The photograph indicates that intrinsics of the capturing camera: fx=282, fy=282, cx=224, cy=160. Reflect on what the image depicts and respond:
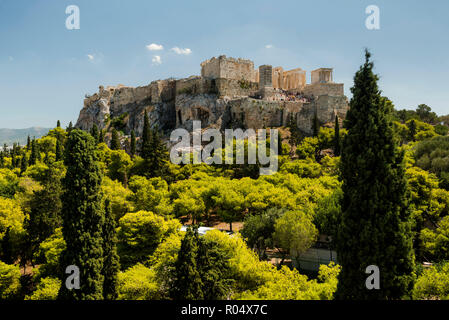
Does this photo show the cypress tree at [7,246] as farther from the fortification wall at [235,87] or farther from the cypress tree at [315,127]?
the cypress tree at [315,127]

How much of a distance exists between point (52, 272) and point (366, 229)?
2055 centimetres

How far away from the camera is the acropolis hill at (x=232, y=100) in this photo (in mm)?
57531

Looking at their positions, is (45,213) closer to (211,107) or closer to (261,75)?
(211,107)

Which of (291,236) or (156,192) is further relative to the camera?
(156,192)

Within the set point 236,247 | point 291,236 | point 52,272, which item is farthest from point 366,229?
point 52,272

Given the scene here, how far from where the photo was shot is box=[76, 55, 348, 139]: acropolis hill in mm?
57531

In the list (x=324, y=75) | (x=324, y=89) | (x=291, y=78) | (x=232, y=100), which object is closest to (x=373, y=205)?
(x=232, y=100)

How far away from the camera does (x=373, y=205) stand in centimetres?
932

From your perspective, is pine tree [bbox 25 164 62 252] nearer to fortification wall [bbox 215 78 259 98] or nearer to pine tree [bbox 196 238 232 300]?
pine tree [bbox 196 238 232 300]

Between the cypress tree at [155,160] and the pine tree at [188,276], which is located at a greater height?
the cypress tree at [155,160]

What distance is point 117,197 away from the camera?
88.9ft

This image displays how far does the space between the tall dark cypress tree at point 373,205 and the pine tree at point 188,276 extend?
22.1 feet

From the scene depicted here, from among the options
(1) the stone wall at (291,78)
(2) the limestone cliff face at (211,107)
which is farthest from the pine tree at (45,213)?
(1) the stone wall at (291,78)
